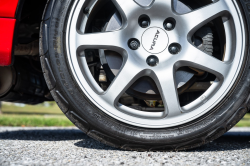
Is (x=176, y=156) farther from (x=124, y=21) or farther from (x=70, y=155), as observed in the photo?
(x=124, y=21)

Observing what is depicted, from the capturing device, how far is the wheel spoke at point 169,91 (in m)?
1.28

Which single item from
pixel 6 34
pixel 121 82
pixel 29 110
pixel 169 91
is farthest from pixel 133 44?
pixel 29 110

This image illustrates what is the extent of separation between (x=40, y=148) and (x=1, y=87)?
0.71m

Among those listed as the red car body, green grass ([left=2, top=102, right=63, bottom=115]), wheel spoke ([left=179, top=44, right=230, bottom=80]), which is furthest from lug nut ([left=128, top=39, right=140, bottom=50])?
green grass ([left=2, top=102, right=63, bottom=115])

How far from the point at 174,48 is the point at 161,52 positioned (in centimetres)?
8

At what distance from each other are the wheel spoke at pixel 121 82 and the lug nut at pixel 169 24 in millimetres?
301

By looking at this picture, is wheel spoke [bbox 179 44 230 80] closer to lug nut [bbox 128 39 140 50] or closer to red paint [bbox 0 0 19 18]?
lug nut [bbox 128 39 140 50]

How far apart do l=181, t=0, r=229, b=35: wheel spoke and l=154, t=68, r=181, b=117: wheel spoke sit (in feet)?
0.94

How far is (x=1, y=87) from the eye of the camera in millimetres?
1735

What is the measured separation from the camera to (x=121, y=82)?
4.23 feet

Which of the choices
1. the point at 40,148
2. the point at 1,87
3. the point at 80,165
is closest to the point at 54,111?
the point at 1,87

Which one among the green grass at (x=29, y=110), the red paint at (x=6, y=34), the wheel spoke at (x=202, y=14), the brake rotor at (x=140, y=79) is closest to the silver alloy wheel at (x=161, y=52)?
the wheel spoke at (x=202, y=14)

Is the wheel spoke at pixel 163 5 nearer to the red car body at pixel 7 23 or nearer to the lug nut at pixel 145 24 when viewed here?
the lug nut at pixel 145 24

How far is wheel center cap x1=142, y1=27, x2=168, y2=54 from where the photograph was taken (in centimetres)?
130
